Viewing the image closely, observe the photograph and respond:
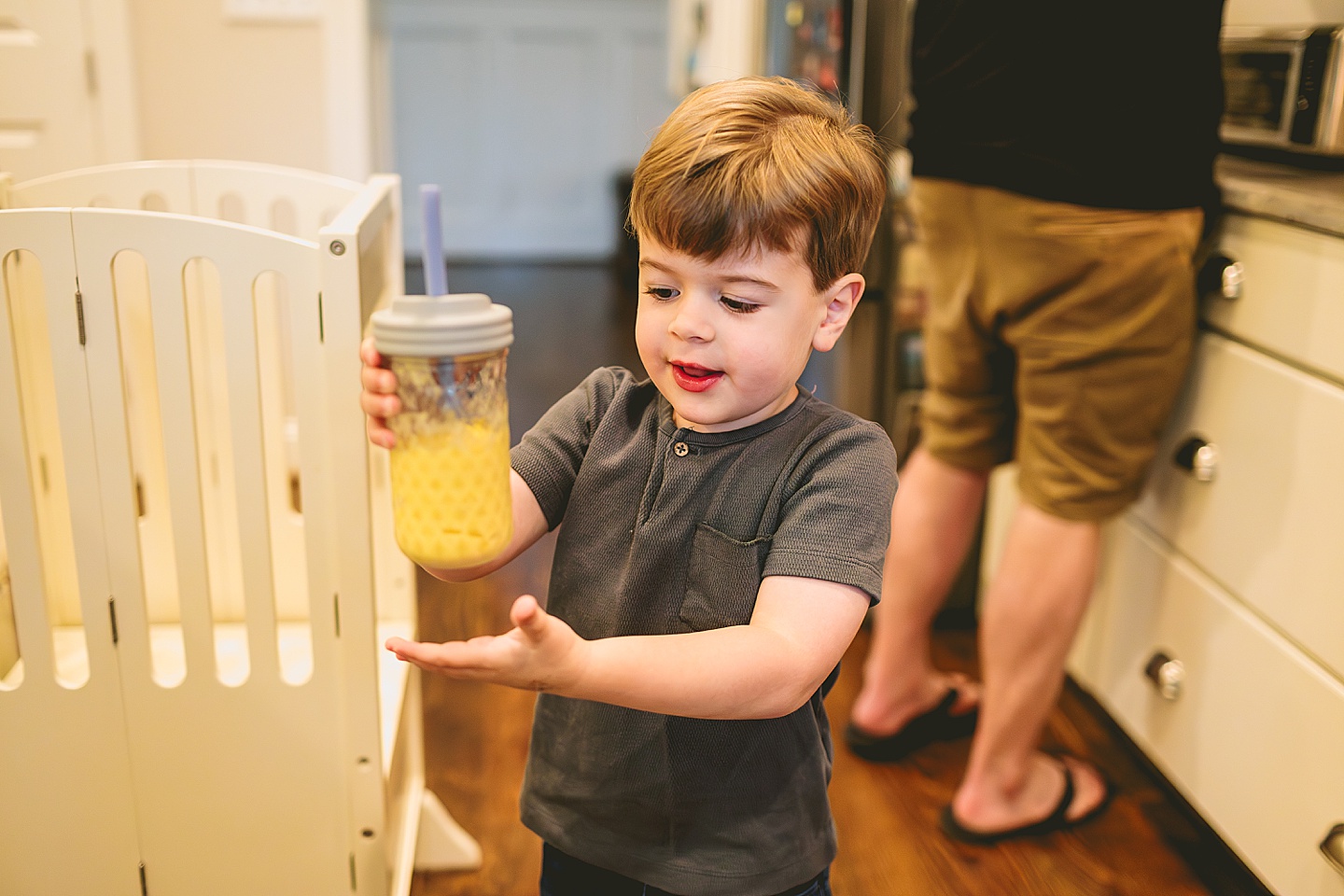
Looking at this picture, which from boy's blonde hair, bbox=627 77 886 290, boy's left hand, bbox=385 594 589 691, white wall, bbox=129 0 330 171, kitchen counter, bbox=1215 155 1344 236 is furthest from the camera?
white wall, bbox=129 0 330 171

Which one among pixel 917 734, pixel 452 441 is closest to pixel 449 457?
pixel 452 441

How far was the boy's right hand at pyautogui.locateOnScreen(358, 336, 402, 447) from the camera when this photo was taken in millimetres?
677

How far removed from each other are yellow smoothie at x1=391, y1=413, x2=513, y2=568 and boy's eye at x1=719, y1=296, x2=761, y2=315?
0.53ft

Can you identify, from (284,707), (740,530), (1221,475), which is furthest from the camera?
(1221,475)

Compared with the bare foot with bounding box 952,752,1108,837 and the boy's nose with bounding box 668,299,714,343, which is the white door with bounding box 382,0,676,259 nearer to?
the bare foot with bounding box 952,752,1108,837

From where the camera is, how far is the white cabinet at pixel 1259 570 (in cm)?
121

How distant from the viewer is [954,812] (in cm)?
154

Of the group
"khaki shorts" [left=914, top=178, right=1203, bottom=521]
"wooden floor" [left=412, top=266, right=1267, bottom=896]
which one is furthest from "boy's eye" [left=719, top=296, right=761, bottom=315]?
"wooden floor" [left=412, top=266, right=1267, bottom=896]

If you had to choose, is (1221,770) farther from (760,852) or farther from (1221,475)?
(760,852)

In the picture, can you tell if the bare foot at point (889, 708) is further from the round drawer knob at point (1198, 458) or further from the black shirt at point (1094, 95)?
the black shirt at point (1094, 95)

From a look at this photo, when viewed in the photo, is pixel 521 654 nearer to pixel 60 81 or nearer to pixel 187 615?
pixel 187 615

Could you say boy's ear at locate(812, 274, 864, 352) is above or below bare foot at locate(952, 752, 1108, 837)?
above

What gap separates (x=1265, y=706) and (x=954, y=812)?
42 centimetres

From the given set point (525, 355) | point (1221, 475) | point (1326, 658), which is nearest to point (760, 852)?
point (1326, 658)
